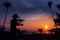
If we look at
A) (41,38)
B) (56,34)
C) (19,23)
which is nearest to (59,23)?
(41,38)

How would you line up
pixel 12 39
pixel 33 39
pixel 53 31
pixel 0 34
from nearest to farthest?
1. pixel 12 39
2. pixel 0 34
3. pixel 53 31
4. pixel 33 39

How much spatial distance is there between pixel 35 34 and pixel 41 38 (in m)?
1.35

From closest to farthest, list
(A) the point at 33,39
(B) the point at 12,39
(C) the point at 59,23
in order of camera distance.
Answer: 1. (B) the point at 12,39
2. (A) the point at 33,39
3. (C) the point at 59,23

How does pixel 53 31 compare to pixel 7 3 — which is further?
pixel 7 3

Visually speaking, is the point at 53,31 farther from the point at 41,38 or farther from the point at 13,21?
the point at 13,21

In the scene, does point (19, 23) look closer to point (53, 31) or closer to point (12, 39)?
point (12, 39)

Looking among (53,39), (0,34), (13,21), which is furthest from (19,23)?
(53,39)

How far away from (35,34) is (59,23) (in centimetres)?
768

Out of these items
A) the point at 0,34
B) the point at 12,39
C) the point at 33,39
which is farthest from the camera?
the point at 33,39

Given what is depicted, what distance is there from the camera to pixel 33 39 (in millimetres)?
37938

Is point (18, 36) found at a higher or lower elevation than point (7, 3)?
lower

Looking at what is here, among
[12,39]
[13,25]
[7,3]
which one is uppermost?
[7,3]

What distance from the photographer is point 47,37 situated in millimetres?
37625

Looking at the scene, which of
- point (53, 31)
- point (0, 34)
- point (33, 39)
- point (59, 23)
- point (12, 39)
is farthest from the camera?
point (59, 23)
